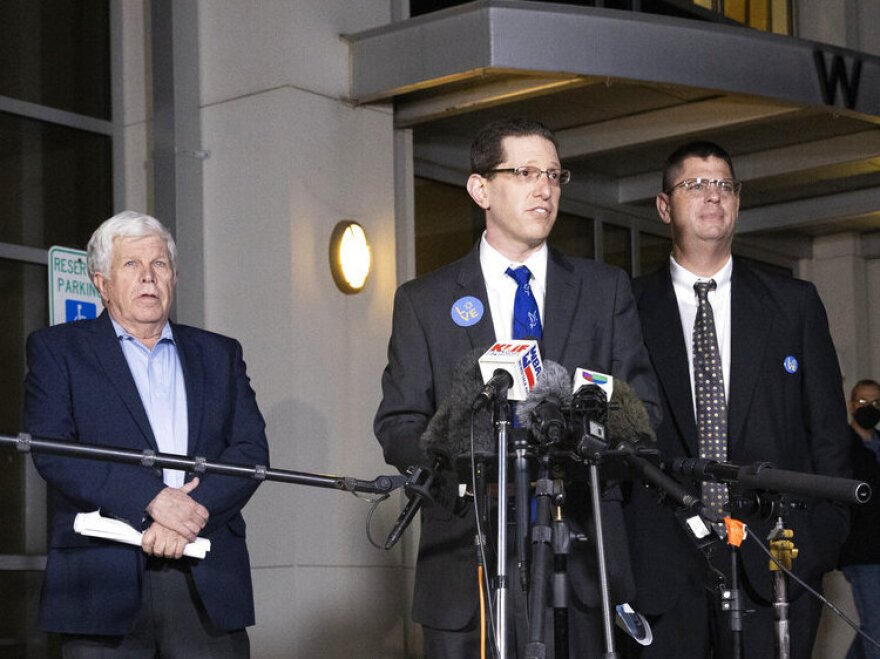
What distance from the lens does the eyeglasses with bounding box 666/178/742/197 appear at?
16.2 ft

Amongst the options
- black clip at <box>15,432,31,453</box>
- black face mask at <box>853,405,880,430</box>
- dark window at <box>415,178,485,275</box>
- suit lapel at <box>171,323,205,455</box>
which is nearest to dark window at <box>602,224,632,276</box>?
dark window at <box>415,178,485,275</box>

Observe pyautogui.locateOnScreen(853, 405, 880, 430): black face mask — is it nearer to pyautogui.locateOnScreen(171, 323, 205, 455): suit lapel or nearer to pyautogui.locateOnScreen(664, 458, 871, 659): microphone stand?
pyautogui.locateOnScreen(664, 458, 871, 659): microphone stand

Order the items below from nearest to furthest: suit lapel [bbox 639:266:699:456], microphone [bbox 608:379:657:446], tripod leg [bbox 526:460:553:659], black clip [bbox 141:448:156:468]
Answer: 1. tripod leg [bbox 526:460:553:659]
2. microphone [bbox 608:379:657:446]
3. black clip [bbox 141:448:156:468]
4. suit lapel [bbox 639:266:699:456]

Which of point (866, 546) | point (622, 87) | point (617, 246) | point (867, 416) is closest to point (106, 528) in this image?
point (622, 87)

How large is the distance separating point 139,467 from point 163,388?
303 millimetres

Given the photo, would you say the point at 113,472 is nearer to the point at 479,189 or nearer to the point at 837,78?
the point at 479,189

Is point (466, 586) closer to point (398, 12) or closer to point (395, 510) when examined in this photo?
point (395, 510)

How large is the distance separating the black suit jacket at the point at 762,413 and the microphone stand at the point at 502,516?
1440 millimetres

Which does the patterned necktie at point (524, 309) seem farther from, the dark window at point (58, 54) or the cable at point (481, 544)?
the dark window at point (58, 54)

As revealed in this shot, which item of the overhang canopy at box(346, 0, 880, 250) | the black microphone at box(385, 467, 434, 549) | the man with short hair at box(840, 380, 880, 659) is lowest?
the man with short hair at box(840, 380, 880, 659)

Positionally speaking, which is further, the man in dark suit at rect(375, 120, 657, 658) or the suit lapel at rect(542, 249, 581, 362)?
the suit lapel at rect(542, 249, 581, 362)

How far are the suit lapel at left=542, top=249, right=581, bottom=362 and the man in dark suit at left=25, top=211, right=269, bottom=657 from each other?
0.97 meters

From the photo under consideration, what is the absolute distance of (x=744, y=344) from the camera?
482 cm

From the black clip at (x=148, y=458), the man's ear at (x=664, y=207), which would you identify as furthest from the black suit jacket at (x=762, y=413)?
the black clip at (x=148, y=458)
